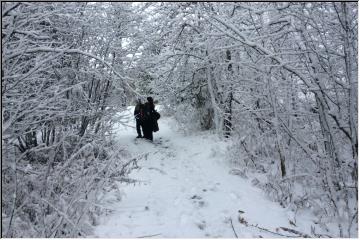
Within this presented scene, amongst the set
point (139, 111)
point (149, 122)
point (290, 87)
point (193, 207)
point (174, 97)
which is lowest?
point (193, 207)

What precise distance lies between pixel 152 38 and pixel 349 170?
7.62 m

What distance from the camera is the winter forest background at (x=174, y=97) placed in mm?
4086

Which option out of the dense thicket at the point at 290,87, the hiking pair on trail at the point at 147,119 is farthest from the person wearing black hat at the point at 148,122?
the dense thicket at the point at 290,87

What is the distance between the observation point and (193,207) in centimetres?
528

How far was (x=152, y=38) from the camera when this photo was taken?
444 inches

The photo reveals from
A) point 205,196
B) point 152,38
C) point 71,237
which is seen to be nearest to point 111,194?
point 205,196

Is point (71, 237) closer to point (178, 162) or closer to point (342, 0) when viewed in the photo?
point (342, 0)

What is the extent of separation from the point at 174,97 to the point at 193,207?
7.69 metres

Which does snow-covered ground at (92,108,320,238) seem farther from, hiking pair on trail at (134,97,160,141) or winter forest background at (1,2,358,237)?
hiking pair on trail at (134,97,160,141)

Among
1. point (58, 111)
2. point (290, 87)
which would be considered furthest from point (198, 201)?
point (58, 111)

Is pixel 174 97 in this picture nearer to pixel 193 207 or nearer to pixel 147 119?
A: pixel 147 119

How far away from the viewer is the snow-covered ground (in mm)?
4461

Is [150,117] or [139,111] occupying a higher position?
[139,111]

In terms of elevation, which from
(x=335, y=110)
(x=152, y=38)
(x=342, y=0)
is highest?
(x=152, y=38)
